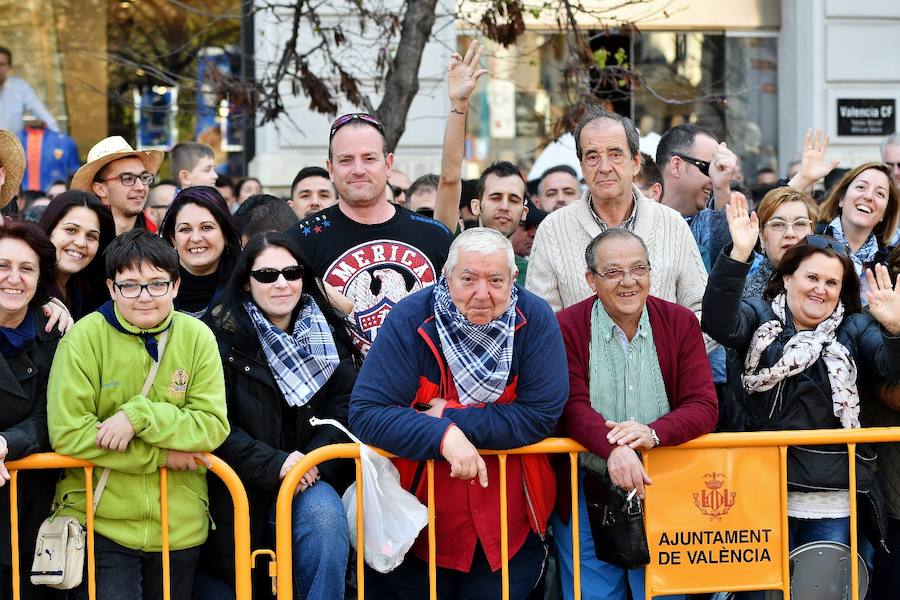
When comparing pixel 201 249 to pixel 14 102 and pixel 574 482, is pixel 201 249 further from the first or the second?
pixel 14 102

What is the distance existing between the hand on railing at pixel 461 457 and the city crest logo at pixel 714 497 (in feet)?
3.07

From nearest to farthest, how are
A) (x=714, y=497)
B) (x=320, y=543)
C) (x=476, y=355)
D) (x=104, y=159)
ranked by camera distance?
(x=476, y=355)
(x=320, y=543)
(x=714, y=497)
(x=104, y=159)

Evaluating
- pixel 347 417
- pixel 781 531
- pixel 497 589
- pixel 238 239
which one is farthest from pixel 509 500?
pixel 238 239

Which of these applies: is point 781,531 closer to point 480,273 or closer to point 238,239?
point 480,273

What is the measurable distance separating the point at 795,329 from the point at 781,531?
85cm

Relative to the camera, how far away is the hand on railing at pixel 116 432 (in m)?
4.35

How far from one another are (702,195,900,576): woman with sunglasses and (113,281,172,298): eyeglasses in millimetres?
2136

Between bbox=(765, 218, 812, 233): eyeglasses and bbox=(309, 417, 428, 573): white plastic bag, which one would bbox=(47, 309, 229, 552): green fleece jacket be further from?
bbox=(765, 218, 812, 233): eyeglasses

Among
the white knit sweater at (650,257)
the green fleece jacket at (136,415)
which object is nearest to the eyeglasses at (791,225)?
the white knit sweater at (650,257)

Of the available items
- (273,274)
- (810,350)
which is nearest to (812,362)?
(810,350)

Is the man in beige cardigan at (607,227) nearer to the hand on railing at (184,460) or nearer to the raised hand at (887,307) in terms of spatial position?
the raised hand at (887,307)

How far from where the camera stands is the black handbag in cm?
454

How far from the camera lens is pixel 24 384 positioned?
4523 millimetres

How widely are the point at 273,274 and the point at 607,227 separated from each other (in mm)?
1498
